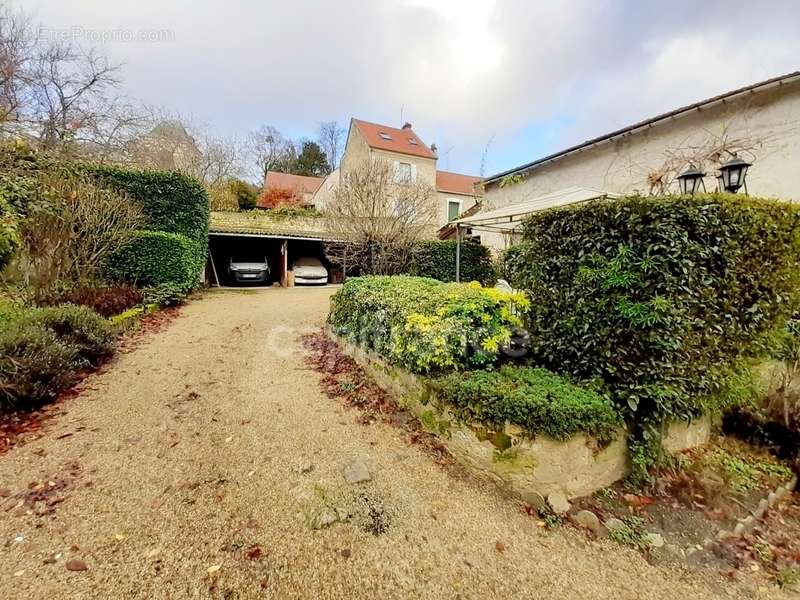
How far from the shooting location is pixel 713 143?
7637 millimetres

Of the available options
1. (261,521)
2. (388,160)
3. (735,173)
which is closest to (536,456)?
(261,521)

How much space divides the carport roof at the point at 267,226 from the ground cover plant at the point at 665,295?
11.4 meters

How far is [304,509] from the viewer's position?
2518 millimetres

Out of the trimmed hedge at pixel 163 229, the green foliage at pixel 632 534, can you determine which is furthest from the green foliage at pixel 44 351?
the green foliage at pixel 632 534

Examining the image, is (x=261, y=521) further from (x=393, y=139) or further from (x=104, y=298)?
(x=393, y=139)

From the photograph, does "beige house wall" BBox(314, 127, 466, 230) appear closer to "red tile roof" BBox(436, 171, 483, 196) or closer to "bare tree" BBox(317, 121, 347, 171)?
"red tile roof" BBox(436, 171, 483, 196)

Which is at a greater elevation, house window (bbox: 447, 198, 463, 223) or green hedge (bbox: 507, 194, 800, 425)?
house window (bbox: 447, 198, 463, 223)

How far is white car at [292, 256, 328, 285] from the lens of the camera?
15.2 metres

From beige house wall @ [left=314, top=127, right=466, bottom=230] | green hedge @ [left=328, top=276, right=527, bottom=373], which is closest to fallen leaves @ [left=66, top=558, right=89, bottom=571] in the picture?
green hedge @ [left=328, top=276, right=527, bottom=373]

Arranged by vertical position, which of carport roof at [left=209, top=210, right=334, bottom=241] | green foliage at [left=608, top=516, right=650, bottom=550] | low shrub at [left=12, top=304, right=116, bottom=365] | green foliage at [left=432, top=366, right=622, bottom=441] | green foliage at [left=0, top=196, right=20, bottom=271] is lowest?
green foliage at [left=608, top=516, right=650, bottom=550]

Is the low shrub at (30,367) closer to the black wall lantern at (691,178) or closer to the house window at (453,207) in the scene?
the black wall lantern at (691,178)

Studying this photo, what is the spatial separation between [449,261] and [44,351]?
11272 millimetres

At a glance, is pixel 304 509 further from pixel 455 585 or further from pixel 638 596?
pixel 638 596

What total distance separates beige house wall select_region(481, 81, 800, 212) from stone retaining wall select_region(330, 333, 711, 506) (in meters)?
6.59
